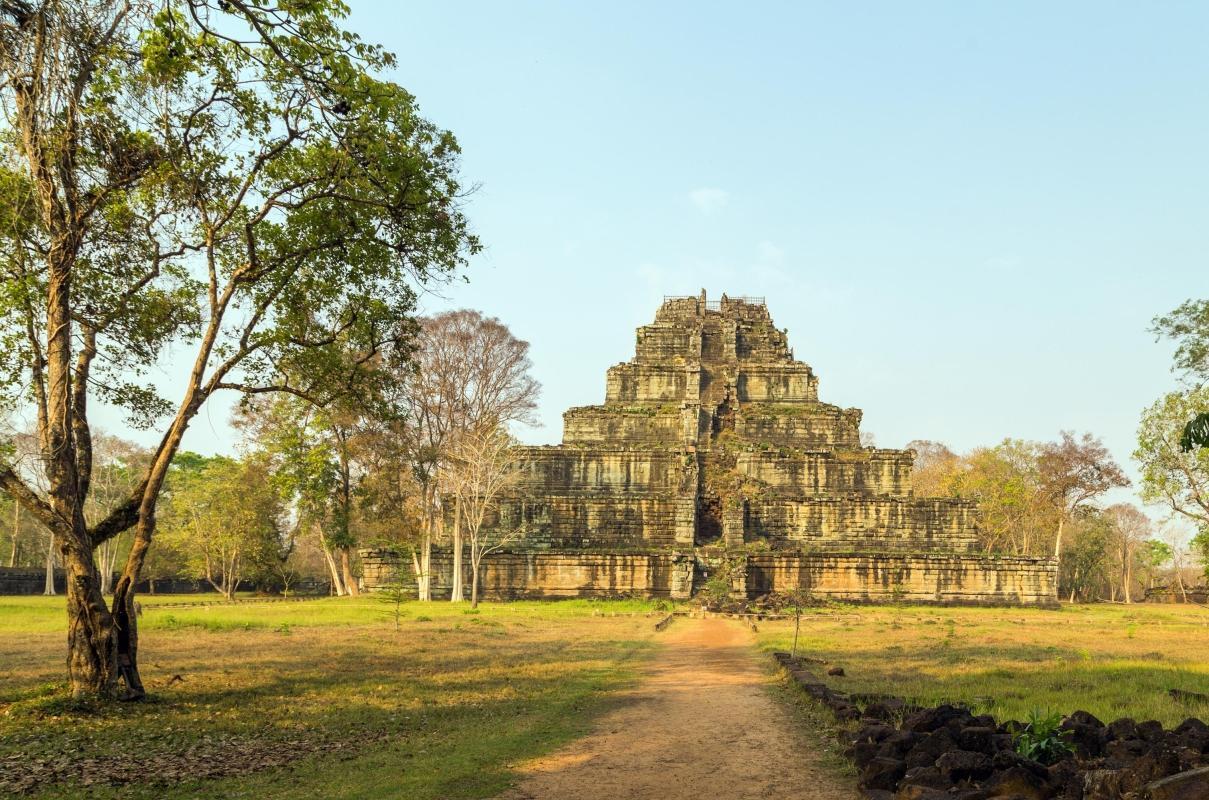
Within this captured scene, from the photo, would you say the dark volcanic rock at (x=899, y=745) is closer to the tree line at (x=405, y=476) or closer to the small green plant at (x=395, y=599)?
the small green plant at (x=395, y=599)

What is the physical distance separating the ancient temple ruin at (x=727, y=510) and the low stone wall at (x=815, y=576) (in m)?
0.06

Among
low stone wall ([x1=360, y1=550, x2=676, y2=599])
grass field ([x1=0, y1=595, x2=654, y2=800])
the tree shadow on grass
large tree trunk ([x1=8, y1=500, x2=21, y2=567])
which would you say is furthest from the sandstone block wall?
large tree trunk ([x1=8, y1=500, x2=21, y2=567])

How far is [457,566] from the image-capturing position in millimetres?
33719

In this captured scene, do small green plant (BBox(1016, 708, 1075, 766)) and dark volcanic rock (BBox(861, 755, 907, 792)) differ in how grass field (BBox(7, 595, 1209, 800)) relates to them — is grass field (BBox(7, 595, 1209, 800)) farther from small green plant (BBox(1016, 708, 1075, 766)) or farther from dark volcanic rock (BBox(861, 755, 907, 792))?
small green plant (BBox(1016, 708, 1075, 766))

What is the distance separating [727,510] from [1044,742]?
30797mm

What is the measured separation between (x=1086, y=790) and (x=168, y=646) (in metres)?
17.3

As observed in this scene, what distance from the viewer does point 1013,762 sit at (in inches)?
244

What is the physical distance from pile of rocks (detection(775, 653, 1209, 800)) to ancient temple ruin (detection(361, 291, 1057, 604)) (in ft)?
84.8

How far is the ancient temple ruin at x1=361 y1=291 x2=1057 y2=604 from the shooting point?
3488 cm

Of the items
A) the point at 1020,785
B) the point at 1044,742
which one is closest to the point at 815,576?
the point at 1044,742

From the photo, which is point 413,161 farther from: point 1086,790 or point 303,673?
point 1086,790

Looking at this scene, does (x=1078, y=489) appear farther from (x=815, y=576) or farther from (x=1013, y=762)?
(x=1013, y=762)

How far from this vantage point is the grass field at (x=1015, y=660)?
428 inches

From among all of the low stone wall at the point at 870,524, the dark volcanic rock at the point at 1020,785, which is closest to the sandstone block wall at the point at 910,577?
the low stone wall at the point at 870,524
